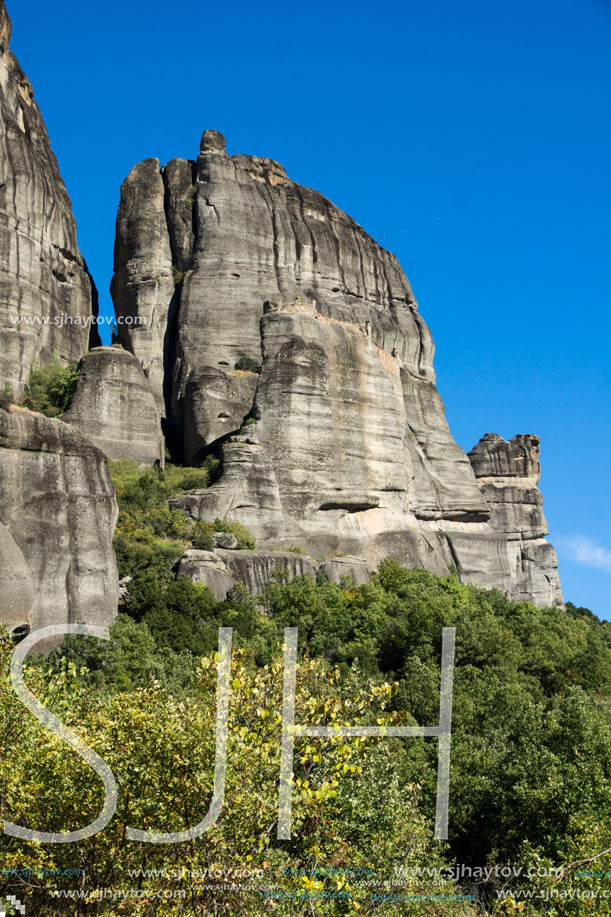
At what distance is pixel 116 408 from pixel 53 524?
1938 centimetres

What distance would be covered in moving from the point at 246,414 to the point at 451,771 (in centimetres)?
3035

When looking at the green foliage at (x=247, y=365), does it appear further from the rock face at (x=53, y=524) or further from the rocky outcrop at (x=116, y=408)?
the rock face at (x=53, y=524)

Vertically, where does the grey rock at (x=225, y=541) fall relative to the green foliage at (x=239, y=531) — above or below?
below

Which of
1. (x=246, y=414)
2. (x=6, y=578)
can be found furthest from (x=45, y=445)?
→ (x=246, y=414)

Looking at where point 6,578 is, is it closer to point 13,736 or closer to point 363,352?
point 13,736

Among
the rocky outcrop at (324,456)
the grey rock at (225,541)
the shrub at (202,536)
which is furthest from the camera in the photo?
the rocky outcrop at (324,456)

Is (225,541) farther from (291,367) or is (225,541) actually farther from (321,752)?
(321,752)

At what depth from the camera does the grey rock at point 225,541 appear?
4181cm

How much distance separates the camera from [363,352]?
52.1 m

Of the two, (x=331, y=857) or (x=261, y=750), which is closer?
(x=261, y=750)

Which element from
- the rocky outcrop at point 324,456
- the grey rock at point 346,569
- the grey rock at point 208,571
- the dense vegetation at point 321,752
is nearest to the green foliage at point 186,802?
the dense vegetation at point 321,752

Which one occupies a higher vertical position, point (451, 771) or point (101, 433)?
point (101, 433)

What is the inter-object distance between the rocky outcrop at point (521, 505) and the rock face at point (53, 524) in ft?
144

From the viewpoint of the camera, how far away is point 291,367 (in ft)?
159
